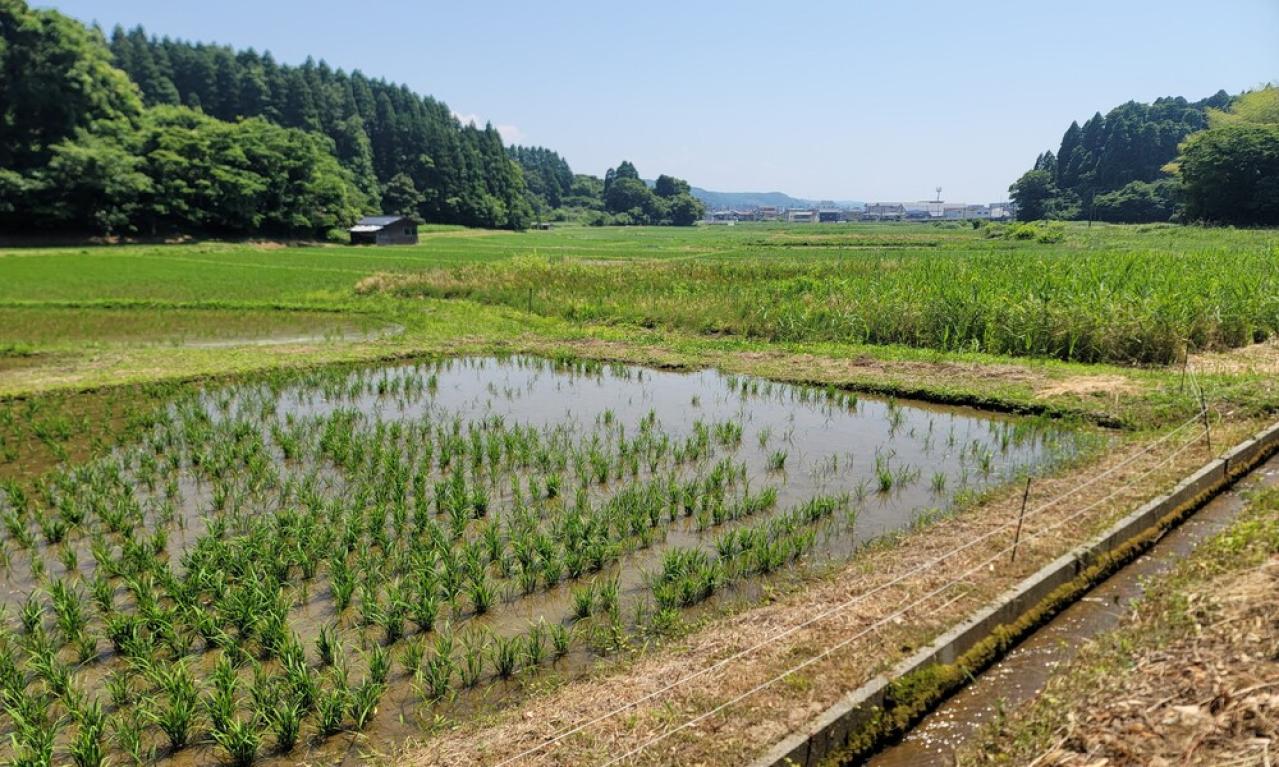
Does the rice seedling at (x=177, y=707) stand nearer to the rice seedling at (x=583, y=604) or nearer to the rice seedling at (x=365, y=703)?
the rice seedling at (x=365, y=703)

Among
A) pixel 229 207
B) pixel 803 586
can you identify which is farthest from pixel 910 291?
pixel 229 207

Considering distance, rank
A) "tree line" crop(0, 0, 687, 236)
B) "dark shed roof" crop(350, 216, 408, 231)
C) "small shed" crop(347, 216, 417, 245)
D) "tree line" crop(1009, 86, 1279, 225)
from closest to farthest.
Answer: "tree line" crop(0, 0, 687, 236)
"tree line" crop(1009, 86, 1279, 225)
"small shed" crop(347, 216, 417, 245)
"dark shed roof" crop(350, 216, 408, 231)

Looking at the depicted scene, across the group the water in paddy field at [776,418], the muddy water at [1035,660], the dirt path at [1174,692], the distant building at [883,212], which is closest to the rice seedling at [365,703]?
the muddy water at [1035,660]

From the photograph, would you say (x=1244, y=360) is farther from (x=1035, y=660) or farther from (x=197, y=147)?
(x=197, y=147)

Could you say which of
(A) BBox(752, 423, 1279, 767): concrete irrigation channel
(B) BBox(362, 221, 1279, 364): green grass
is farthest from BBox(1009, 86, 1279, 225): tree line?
(A) BBox(752, 423, 1279, 767): concrete irrigation channel

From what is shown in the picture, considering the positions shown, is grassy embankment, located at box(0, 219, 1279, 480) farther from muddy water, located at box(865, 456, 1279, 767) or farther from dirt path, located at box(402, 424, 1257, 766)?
dirt path, located at box(402, 424, 1257, 766)

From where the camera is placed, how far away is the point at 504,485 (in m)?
7.31

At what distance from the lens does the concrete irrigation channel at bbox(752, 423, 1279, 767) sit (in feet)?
11.2

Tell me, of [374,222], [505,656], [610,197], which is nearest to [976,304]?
[505,656]

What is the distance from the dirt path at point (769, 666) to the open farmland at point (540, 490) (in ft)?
0.08

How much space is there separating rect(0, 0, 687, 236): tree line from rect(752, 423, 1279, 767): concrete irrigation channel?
4920 cm

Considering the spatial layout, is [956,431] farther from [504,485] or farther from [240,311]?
[240,311]

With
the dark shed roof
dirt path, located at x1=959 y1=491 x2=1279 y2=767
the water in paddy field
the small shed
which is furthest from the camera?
the dark shed roof

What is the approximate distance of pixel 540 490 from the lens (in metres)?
7.12
